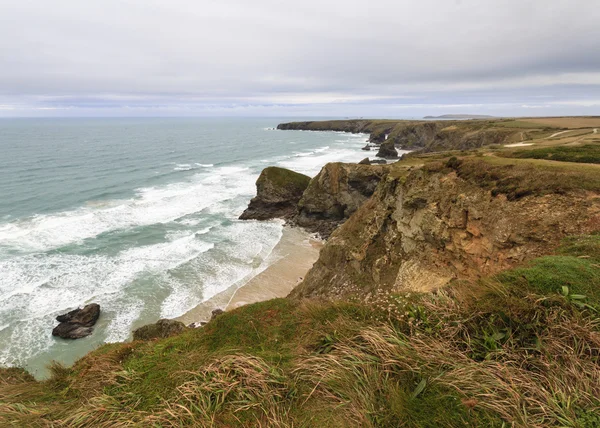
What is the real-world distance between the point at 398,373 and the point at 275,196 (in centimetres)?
3445

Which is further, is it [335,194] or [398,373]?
[335,194]

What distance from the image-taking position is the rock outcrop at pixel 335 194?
34.6 m

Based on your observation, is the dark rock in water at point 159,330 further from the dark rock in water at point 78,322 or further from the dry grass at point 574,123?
the dry grass at point 574,123

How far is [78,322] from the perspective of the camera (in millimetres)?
17812

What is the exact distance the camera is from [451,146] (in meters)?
69.5

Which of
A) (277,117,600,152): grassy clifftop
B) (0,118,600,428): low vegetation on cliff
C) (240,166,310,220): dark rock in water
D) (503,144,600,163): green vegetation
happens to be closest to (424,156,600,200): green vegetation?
(0,118,600,428): low vegetation on cliff

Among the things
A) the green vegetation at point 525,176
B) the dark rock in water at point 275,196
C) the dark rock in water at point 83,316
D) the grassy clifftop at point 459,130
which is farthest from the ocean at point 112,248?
the grassy clifftop at point 459,130

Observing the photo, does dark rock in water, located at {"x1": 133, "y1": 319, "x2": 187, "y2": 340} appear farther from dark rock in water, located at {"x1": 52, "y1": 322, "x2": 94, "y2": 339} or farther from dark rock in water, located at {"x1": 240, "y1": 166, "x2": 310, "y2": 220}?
dark rock in water, located at {"x1": 240, "y1": 166, "x2": 310, "y2": 220}

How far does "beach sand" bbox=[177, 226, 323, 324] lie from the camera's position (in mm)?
19773

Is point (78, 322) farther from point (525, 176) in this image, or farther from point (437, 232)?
point (525, 176)

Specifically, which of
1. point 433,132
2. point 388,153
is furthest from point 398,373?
point 433,132

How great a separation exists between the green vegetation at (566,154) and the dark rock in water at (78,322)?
26.7 metres

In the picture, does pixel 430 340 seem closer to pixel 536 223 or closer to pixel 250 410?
pixel 250 410

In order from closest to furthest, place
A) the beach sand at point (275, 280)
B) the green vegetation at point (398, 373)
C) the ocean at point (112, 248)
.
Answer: the green vegetation at point (398, 373) < the ocean at point (112, 248) < the beach sand at point (275, 280)
